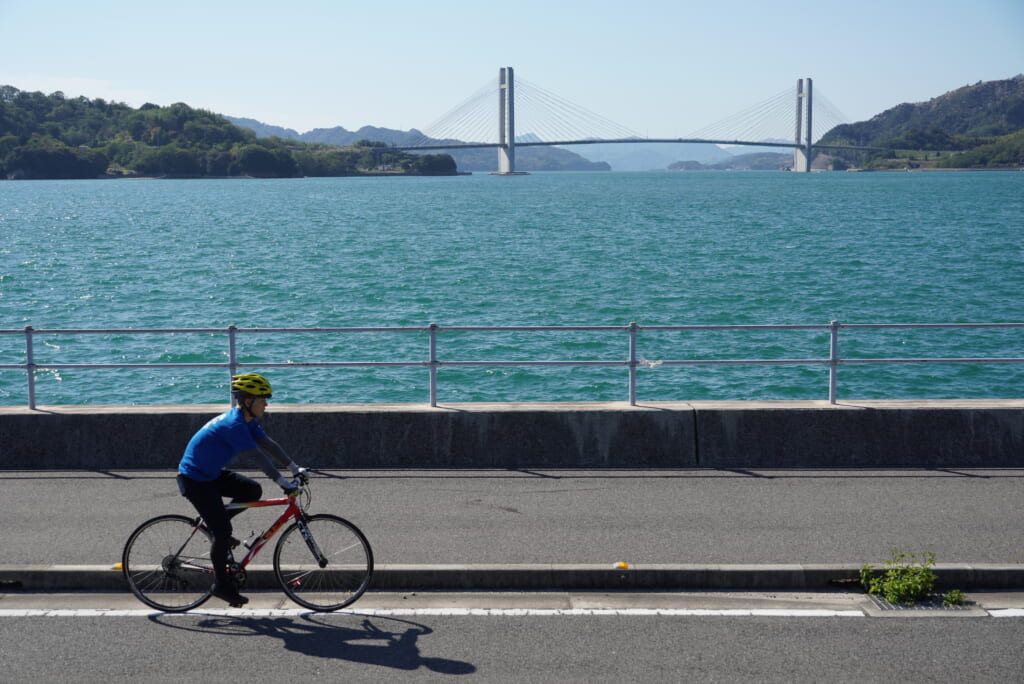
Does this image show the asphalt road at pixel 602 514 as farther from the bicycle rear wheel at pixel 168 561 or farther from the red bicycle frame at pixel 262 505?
the red bicycle frame at pixel 262 505

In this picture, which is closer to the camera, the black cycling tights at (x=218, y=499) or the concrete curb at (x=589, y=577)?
the black cycling tights at (x=218, y=499)

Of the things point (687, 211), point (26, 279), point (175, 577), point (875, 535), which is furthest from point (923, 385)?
point (687, 211)

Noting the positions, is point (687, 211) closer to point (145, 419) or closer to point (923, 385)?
point (923, 385)

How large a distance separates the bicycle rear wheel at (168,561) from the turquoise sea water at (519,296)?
51.9 ft

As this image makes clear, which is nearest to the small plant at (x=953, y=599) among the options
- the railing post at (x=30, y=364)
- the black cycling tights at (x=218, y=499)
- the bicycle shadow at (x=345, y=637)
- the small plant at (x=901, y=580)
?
the small plant at (x=901, y=580)

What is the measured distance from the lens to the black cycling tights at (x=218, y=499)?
22.2ft

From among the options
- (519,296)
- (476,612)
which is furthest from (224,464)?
(519,296)

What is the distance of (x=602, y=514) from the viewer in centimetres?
858

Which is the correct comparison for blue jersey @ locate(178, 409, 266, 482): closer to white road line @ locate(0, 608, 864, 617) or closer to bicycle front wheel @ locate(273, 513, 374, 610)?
bicycle front wheel @ locate(273, 513, 374, 610)

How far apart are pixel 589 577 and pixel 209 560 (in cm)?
245

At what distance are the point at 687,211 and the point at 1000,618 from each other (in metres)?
94.8

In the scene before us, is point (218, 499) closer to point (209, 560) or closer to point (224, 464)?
point (224, 464)

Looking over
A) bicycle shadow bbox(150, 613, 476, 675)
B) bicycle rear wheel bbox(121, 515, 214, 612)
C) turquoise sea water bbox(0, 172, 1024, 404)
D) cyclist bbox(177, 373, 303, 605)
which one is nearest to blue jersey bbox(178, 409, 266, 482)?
cyclist bbox(177, 373, 303, 605)

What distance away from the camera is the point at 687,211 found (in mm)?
99625
